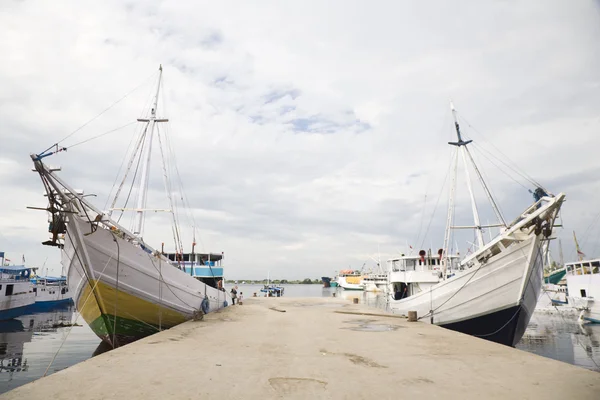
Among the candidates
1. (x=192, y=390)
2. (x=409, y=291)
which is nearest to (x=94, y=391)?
(x=192, y=390)

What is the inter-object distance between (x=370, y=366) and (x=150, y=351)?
5130mm

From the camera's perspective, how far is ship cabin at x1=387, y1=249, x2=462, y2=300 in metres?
20.6

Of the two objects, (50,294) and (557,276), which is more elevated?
(557,276)

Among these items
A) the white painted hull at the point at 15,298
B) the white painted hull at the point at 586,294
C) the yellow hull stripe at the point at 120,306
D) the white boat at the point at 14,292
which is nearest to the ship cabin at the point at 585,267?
the white painted hull at the point at 586,294

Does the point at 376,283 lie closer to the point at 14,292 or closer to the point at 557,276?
the point at 557,276

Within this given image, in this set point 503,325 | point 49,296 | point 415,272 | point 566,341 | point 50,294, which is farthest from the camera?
point 50,294

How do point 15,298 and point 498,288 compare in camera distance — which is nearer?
point 498,288

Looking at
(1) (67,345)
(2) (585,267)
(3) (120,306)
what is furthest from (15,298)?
(2) (585,267)

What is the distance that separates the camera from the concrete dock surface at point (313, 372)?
5001mm

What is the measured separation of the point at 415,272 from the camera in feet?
68.5

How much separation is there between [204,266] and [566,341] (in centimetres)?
2269

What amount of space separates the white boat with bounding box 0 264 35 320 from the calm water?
4.02 meters

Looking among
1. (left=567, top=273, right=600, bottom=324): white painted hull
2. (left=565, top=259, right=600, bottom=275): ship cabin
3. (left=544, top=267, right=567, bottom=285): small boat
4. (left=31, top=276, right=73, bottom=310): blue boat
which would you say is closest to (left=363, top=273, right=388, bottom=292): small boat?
(left=544, top=267, right=567, bottom=285): small boat

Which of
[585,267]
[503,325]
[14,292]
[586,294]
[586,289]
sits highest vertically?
[585,267]
